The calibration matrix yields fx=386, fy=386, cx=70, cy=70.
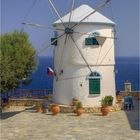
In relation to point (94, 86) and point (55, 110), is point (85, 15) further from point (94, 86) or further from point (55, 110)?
point (55, 110)

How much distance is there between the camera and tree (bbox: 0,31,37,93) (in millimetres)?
28625

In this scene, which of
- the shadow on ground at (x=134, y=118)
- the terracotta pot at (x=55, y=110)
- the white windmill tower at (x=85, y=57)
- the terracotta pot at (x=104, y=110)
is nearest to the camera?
the shadow on ground at (x=134, y=118)

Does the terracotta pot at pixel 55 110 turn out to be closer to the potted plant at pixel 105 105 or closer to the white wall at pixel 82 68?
the white wall at pixel 82 68

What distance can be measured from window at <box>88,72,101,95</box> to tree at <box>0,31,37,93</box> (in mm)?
6082

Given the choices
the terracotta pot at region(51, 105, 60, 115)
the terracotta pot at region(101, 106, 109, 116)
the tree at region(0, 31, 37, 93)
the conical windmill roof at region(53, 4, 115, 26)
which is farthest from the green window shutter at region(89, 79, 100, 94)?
the tree at region(0, 31, 37, 93)

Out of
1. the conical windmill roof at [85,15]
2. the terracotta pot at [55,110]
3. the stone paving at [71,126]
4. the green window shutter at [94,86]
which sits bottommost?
the stone paving at [71,126]

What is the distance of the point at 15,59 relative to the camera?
3117 cm

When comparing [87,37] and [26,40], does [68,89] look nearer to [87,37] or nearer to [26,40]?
[87,37]

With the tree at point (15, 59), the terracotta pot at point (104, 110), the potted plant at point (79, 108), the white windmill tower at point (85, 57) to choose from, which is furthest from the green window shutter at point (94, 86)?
the tree at point (15, 59)

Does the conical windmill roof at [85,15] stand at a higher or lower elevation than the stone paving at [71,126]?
higher

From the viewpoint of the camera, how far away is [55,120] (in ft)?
77.0

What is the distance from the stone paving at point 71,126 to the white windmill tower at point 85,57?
200 centimetres

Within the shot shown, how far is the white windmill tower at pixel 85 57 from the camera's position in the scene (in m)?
26.8

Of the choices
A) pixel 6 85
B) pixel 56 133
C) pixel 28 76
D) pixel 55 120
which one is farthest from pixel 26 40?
pixel 56 133
